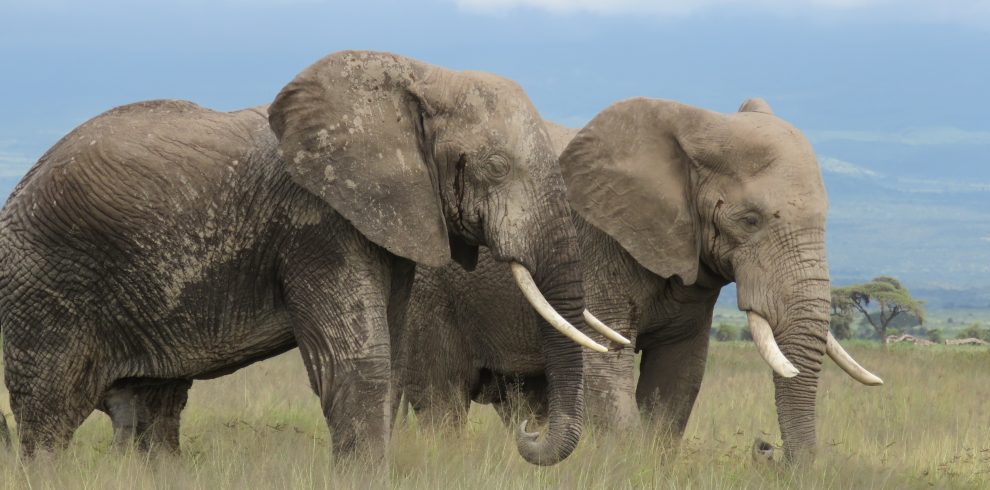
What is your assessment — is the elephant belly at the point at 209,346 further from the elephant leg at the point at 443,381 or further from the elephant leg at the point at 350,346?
the elephant leg at the point at 443,381

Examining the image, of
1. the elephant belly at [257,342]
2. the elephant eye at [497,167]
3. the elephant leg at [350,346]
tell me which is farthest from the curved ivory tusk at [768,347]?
the elephant belly at [257,342]

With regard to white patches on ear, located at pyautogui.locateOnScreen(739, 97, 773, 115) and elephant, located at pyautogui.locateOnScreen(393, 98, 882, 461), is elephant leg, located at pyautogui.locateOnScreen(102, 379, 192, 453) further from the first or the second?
white patches on ear, located at pyautogui.locateOnScreen(739, 97, 773, 115)


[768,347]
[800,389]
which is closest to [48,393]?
[768,347]

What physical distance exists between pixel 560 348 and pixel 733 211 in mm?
1833

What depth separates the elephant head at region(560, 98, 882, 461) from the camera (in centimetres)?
814

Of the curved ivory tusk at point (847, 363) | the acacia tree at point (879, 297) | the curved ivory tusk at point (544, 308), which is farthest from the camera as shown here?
the acacia tree at point (879, 297)

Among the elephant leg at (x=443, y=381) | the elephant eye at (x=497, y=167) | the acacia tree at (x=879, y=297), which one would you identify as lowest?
the elephant leg at (x=443, y=381)

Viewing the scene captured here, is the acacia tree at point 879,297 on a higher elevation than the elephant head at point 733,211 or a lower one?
higher

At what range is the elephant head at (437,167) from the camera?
6746 mm

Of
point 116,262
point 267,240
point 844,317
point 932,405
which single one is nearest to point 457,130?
point 267,240

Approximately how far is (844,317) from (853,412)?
31188 millimetres

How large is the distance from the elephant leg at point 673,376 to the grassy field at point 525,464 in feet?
→ 0.85

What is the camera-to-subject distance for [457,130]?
6867 millimetres

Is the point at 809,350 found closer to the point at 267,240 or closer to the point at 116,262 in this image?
the point at 267,240
